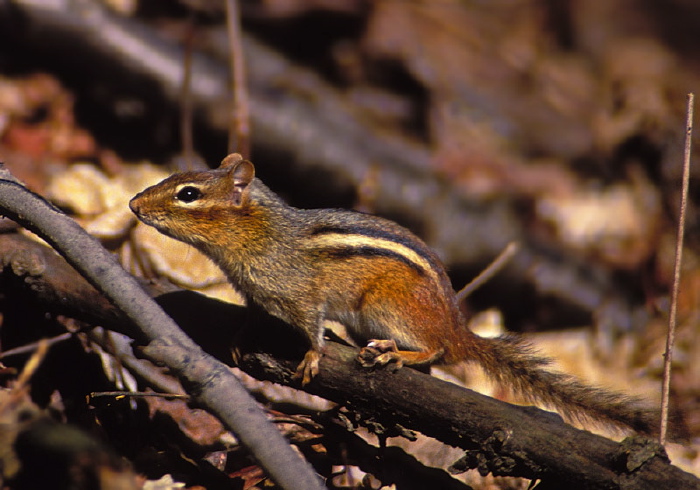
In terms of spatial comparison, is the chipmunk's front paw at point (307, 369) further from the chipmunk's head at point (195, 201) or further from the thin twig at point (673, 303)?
the thin twig at point (673, 303)

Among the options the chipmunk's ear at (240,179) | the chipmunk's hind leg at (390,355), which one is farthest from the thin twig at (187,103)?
the chipmunk's hind leg at (390,355)

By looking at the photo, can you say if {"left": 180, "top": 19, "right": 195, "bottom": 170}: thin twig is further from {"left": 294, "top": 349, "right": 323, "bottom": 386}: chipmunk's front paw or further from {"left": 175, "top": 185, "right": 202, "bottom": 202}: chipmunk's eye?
{"left": 294, "top": 349, "right": 323, "bottom": 386}: chipmunk's front paw

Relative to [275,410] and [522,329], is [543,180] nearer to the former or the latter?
[522,329]

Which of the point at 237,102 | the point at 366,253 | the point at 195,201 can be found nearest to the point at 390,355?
the point at 366,253

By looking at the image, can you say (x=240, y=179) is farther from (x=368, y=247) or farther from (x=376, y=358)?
(x=376, y=358)

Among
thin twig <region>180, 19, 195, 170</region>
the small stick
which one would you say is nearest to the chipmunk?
the small stick

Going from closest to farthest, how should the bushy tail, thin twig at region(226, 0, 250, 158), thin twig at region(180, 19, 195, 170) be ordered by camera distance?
the bushy tail → thin twig at region(226, 0, 250, 158) → thin twig at region(180, 19, 195, 170)

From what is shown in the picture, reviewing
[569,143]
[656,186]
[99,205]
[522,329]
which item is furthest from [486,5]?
[99,205]
